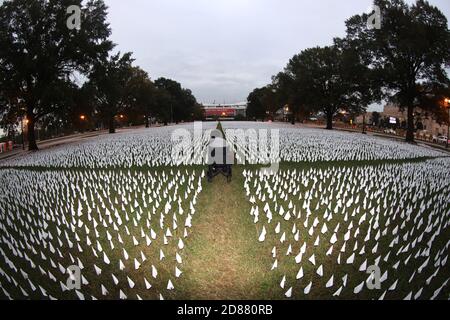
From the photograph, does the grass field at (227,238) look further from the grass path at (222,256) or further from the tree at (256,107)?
the tree at (256,107)

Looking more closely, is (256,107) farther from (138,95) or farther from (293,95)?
(138,95)

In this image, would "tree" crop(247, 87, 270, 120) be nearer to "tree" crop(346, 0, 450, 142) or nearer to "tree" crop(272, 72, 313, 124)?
Answer: "tree" crop(272, 72, 313, 124)

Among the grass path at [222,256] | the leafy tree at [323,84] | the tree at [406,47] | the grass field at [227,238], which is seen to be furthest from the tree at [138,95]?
the grass path at [222,256]

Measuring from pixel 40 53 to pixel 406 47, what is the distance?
31711 mm

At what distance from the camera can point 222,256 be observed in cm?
686

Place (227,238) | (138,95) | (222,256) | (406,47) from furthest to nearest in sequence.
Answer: (138,95) < (406,47) < (227,238) < (222,256)

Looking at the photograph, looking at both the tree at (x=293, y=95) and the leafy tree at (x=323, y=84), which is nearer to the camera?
the leafy tree at (x=323, y=84)

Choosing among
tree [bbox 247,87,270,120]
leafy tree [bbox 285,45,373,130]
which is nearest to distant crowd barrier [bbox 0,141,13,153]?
leafy tree [bbox 285,45,373,130]

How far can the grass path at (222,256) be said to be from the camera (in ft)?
18.5

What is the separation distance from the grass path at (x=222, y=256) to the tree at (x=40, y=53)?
77.0 ft

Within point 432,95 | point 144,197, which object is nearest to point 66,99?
point 144,197

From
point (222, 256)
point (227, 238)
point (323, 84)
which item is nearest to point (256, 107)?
point (323, 84)

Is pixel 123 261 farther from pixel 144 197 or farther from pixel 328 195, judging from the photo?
pixel 328 195

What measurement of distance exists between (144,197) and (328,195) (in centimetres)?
596
